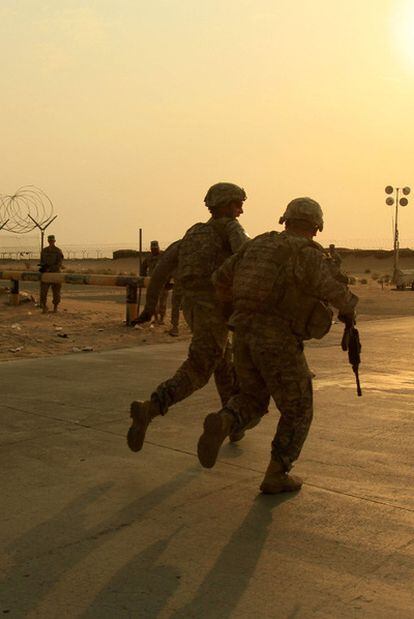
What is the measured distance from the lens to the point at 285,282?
4.48 m

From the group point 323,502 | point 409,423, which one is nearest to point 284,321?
point 323,502

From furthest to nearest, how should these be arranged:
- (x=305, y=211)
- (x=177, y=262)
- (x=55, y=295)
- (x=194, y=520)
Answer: (x=55, y=295) → (x=177, y=262) → (x=305, y=211) → (x=194, y=520)

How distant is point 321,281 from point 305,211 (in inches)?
18.3

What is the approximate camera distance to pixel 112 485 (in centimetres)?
476

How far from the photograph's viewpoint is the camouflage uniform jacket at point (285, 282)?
14.4ft

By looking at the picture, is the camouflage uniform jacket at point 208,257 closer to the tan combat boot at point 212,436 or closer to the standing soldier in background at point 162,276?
the standing soldier in background at point 162,276

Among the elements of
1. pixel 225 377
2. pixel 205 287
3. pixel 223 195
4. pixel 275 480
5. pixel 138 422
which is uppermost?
pixel 223 195

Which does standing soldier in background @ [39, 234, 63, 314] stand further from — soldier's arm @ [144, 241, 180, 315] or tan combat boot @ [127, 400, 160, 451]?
tan combat boot @ [127, 400, 160, 451]

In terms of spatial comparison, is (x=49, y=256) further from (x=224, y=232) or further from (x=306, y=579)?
(x=306, y=579)

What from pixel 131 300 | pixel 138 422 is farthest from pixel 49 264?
pixel 138 422

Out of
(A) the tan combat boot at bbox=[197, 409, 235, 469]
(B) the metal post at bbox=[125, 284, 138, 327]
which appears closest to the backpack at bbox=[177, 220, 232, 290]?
(A) the tan combat boot at bbox=[197, 409, 235, 469]

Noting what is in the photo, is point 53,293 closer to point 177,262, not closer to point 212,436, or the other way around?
point 177,262

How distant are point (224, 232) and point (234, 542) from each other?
89.0 inches

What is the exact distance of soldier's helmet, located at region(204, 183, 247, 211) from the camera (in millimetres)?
5480
